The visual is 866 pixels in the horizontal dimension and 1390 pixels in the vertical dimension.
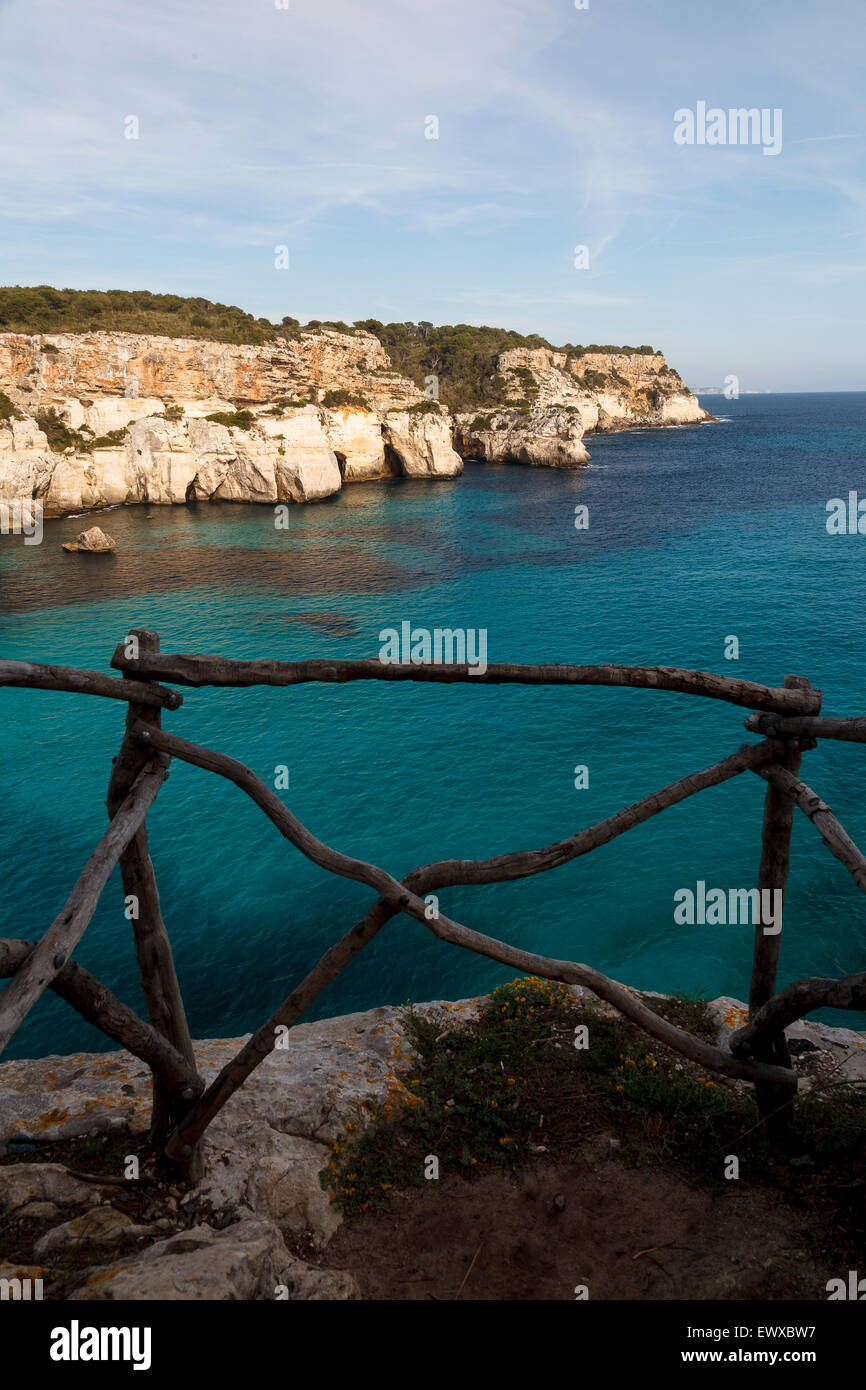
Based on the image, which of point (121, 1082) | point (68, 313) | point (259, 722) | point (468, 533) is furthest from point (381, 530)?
point (121, 1082)

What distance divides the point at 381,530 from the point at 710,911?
1653 inches

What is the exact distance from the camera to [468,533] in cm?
5256

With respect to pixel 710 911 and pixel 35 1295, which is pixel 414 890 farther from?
pixel 710 911

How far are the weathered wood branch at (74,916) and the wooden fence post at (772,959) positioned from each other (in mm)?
4259

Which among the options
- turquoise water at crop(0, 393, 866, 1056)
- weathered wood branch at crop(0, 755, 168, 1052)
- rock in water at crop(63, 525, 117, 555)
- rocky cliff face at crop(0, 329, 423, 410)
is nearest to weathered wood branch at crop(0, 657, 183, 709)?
weathered wood branch at crop(0, 755, 168, 1052)

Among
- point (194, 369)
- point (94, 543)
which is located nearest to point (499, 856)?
point (94, 543)

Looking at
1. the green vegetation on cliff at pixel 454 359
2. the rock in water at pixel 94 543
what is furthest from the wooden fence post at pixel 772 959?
the green vegetation on cliff at pixel 454 359

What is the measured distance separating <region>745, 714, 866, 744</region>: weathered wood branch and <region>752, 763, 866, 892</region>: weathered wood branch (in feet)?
0.91

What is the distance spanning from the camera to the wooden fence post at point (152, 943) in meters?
5.06

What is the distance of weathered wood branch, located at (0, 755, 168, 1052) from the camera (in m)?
3.76

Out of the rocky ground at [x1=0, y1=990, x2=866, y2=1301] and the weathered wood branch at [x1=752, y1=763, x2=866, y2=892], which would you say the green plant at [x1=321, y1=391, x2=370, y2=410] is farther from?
the weathered wood branch at [x1=752, y1=763, x2=866, y2=892]

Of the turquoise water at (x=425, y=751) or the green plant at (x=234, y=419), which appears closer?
the turquoise water at (x=425, y=751)

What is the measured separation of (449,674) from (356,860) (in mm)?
1323

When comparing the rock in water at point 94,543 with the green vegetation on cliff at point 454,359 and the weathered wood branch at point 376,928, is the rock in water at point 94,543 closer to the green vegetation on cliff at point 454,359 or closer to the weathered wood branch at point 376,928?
the weathered wood branch at point 376,928
